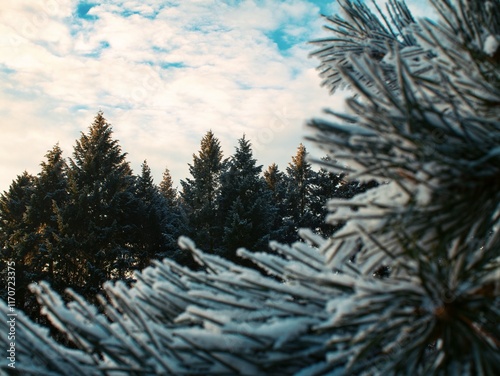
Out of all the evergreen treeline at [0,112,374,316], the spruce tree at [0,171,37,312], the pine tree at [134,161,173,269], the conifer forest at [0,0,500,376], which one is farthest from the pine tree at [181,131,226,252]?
the conifer forest at [0,0,500,376]

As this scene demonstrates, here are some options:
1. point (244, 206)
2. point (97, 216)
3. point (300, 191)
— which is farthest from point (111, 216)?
point (300, 191)

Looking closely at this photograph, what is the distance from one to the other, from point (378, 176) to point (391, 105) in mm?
220

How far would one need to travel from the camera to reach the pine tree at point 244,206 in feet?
62.3

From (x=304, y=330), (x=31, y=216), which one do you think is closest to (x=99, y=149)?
(x=31, y=216)

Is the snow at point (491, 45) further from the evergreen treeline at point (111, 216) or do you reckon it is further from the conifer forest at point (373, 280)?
the evergreen treeline at point (111, 216)

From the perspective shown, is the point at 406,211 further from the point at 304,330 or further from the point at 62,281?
the point at 62,281

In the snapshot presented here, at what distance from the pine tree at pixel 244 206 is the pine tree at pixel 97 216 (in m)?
5.72

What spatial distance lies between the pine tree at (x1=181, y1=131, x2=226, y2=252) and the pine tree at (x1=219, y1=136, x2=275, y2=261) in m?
0.73

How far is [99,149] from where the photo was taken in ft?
72.0

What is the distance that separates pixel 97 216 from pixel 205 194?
20.8ft

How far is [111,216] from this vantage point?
20781 mm

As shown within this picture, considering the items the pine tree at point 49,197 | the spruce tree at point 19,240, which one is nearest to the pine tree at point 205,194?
the pine tree at point 49,197

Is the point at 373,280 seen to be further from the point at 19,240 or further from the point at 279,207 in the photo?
the point at 279,207

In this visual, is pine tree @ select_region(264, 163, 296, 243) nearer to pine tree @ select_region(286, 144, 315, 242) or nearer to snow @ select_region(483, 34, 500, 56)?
pine tree @ select_region(286, 144, 315, 242)
